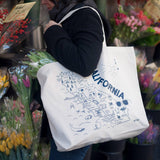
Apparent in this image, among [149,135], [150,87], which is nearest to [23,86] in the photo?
[150,87]

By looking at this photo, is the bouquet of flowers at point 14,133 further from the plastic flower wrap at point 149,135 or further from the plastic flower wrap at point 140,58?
the plastic flower wrap at point 140,58

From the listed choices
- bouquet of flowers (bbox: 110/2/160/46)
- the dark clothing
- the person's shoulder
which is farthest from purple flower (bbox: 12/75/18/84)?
bouquet of flowers (bbox: 110/2/160/46)

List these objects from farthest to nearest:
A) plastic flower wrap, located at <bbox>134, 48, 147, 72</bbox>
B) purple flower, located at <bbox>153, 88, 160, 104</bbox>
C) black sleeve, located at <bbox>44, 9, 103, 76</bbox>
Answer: plastic flower wrap, located at <bbox>134, 48, 147, 72</bbox>, purple flower, located at <bbox>153, 88, 160, 104</bbox>, black sleeve, located at <bbox>44, 9, 103, 76</bbox>

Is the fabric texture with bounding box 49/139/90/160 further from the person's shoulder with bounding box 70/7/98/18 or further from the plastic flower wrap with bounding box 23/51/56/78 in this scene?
the person's shoulder with bounding box 70/7/98/18

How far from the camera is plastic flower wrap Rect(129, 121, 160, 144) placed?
2463 millimetres

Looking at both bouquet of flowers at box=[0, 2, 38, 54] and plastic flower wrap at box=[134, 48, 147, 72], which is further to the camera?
plastic flower wrap at box=[134, 48, 147, 72]

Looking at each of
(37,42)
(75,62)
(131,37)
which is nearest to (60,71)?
(75,62)

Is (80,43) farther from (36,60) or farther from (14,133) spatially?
(14,133)

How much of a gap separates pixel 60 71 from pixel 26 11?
1.27ft

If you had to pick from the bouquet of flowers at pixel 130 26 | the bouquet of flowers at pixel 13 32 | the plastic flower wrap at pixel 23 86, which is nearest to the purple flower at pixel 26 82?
the plastic flower wrap at pixel 23 86

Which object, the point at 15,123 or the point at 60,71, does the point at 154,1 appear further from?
the point at 15,123

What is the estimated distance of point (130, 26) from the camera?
8.17 ft

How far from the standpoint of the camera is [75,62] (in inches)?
57.0

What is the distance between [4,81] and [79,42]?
487 mm
